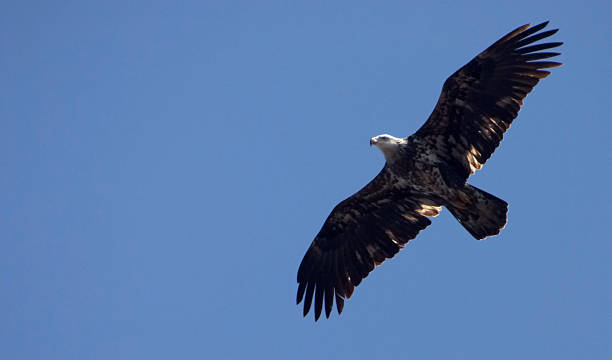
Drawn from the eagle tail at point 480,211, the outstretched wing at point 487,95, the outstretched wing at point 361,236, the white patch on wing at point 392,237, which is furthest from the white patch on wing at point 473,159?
the white patch on wing at point 392,237

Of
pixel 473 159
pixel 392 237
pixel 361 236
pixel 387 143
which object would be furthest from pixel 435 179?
pixel 361 236

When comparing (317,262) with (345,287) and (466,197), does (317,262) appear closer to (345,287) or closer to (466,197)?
(345,287)

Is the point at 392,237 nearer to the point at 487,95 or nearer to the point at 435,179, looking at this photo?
the point at 435,179

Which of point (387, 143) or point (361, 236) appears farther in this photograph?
point (361, 236)

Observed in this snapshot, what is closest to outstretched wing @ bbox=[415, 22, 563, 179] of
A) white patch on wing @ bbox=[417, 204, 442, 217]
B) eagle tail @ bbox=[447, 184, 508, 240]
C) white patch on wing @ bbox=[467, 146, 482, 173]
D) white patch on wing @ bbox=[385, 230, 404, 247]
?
white patch on wing @ bbox=[467, 146, 482, 173]

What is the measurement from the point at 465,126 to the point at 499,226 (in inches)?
80.2

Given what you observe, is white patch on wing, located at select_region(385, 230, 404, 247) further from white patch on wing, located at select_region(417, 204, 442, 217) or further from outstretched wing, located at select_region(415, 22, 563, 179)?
outstretched wing, located at select_region(415, 22, 563, 179)

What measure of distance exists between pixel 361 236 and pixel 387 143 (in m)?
2.23

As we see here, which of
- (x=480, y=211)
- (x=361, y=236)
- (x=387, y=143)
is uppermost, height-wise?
(x=387, y=143)

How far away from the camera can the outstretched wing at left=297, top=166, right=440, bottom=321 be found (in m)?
17.5

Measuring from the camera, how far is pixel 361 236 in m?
17.8

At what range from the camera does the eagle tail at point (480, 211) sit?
1631 centimetres

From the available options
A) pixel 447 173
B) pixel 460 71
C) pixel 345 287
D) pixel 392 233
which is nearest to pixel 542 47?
pixel 460 71

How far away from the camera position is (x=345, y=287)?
1752 centimetres
